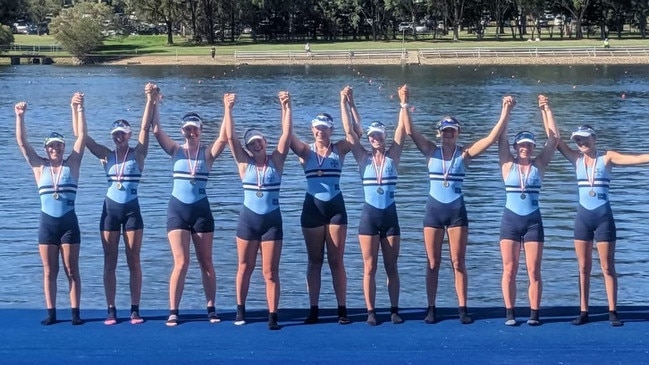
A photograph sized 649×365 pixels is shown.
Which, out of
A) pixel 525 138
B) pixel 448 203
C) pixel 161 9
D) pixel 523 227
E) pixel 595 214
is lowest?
pixel 523 227

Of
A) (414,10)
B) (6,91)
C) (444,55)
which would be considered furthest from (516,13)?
(6,91)

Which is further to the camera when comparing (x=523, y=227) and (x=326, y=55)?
(x=326, y=55)

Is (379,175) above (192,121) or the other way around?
the other way around

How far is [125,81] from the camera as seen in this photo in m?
65.6

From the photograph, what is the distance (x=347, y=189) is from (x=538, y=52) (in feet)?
196

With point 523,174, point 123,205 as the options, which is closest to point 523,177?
point 523,174

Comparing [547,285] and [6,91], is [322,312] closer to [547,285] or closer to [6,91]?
[547,285]

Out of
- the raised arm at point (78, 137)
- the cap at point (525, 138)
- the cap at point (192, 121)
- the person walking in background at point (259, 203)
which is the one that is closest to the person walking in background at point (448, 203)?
the cap at point (525, 138)

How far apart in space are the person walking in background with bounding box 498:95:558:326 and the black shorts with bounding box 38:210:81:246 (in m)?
4.35

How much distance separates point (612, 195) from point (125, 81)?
46198 mm

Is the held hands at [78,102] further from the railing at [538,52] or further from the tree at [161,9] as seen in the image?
the tree at [161,9]

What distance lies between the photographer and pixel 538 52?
81.3 m

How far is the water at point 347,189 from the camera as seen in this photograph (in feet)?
53.2

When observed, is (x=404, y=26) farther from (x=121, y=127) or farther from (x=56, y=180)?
(x=56, y=180)
